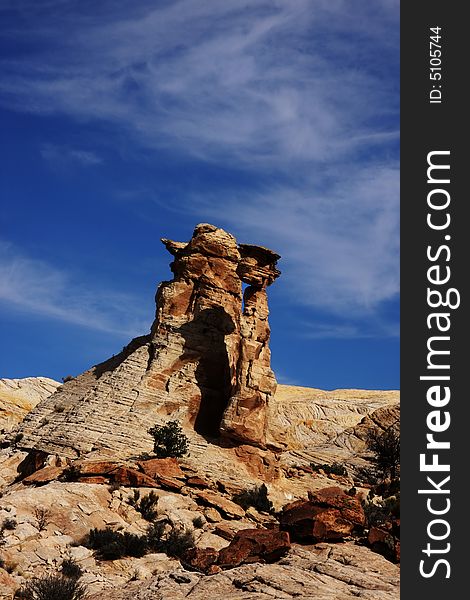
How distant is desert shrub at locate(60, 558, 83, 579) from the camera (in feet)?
68.8

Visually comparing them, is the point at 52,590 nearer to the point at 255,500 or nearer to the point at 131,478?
the point at 131,478

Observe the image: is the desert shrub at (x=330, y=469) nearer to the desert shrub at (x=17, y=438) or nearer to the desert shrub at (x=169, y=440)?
the desert shrub at (x=169, y=440)

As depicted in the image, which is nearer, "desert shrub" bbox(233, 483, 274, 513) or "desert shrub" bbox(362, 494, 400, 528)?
"desert shrub" bbox(362, 494, 400, 528)

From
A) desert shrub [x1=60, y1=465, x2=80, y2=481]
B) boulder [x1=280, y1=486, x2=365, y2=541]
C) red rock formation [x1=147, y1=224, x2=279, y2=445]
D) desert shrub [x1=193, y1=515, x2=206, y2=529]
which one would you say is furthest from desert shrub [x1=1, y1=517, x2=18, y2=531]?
red rock formation [x1=147, y1=224, x2=279, y2=445]

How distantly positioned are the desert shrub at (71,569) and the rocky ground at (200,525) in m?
0.31

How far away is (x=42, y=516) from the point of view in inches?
982

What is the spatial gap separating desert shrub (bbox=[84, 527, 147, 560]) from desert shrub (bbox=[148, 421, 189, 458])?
9620 millimetres

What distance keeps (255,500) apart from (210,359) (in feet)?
39.6

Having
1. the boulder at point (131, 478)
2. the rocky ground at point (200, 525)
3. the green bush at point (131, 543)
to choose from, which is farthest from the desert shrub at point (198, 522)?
the boulder at point (131, 478)

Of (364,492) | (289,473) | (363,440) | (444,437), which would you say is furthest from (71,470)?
(363,440)

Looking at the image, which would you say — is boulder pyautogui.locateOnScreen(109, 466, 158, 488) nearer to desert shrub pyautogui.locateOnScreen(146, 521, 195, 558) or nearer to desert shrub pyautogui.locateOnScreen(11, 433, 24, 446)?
desert shrub pyautogui.locateOnScreen(146, 521, 195, 558)

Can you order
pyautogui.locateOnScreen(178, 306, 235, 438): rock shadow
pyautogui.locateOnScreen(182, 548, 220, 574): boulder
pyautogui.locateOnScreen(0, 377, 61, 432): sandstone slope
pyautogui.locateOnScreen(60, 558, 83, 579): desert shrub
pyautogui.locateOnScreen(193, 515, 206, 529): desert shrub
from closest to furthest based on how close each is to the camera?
pyautogui.locateOnScreen(182, 548, 220, 574): boulder → pyautogui.locateOnScreen(60, 558, 83, 579): desert shrub → pyautogui.locateOnScreen(193, 515, 206, 529): desert shrub → pyautogui.locateOnScreen(178, 306, 235, 438): rock shadow → pyautogui.locateOnScreen(0, 377, 61, 432): sandstone slope

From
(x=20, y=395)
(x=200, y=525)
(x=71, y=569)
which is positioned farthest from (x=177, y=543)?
(x=20, y=395)

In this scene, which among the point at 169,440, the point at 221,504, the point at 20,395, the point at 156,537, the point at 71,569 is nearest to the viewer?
the point at 71,569
